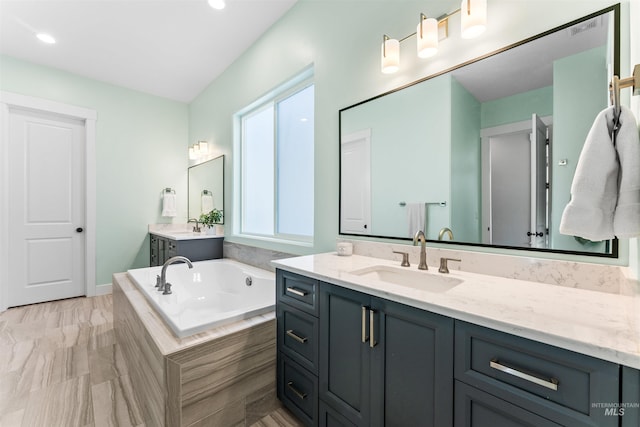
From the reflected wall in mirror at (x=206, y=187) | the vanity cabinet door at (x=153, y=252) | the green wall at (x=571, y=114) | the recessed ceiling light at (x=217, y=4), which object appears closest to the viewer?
the green wall at (x=571, y=114)

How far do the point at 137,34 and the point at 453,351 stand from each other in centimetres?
363

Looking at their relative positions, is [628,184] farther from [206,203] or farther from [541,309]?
[206,203]

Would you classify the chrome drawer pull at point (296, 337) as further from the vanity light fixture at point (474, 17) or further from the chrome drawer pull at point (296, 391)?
the vanity light fixture at point (474, 17)

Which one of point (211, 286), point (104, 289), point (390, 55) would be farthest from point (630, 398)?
point (104, 289)

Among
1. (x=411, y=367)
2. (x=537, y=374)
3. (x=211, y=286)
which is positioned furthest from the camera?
(x=211, y=286)

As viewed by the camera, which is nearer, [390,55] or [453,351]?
[453,351]

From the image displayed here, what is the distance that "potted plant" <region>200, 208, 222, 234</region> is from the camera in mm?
3512

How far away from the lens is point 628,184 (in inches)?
25.4

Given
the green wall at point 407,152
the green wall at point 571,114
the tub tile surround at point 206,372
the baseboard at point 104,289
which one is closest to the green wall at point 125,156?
the baseboard at point 104,289

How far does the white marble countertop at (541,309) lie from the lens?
63 cm

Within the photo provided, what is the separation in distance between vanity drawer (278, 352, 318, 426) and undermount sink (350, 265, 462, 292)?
1.97ft

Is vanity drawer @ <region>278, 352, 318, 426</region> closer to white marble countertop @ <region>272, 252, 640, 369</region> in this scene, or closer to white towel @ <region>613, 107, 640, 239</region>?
white marble countertop @ <region>272, 252, 640, 369</region>

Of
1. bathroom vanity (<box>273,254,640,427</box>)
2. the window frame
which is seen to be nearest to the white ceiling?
the window frame

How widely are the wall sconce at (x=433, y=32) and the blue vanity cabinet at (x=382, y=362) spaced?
1232 mm
